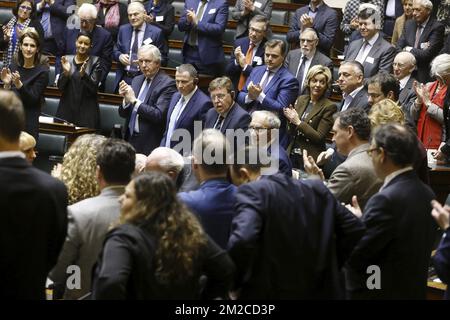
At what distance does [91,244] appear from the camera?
3119 millimetres

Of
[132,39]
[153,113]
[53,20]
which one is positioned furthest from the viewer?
[53,20]

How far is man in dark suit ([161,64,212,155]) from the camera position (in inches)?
227

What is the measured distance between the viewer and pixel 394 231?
3180mm

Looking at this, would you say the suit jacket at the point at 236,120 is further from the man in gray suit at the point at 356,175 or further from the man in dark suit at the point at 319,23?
A: the man in dark suit at the point at 319,23

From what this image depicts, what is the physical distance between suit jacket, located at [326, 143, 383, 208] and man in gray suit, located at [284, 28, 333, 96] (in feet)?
9.13

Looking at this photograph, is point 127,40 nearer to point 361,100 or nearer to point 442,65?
point 361,100

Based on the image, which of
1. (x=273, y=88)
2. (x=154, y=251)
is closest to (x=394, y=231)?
(x=154, y=251)

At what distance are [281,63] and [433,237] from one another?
115 inches

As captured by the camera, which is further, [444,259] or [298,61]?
[298,61]

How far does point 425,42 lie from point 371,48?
539 mm

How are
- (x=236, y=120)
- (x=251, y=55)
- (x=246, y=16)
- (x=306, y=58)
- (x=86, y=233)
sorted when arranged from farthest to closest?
(x=246, y=16) → (x=251, y=55) → (x=306, y=58) → (x=236, y=120) → (x=86, y=233)

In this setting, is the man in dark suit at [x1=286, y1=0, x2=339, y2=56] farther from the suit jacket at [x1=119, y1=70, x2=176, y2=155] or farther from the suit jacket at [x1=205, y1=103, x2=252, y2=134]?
the suit jacket at [x1=205, y1=103, x2=252, y2=134]

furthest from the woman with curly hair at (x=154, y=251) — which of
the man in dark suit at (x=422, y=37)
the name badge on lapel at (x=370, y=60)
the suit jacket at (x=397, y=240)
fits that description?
the man in dark suit at (x=422, y=37)

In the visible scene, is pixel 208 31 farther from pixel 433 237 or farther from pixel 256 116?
pixel 433 237
